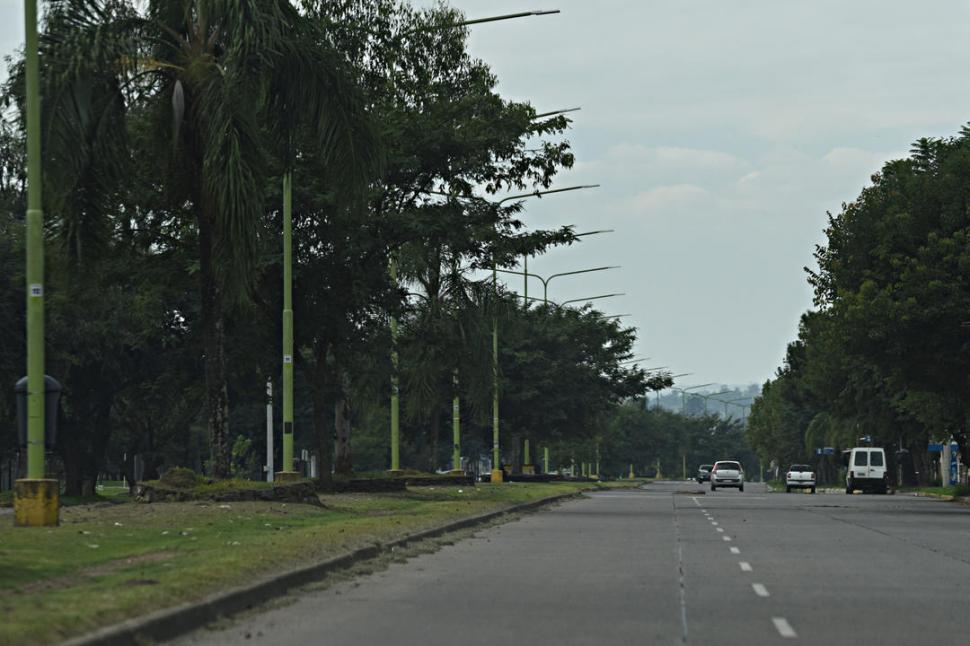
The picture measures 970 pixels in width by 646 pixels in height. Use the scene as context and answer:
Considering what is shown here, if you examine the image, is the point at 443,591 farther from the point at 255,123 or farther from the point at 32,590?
the point at 255,123

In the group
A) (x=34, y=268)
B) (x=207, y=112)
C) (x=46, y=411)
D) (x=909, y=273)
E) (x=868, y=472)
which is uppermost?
(x=207, y=112)

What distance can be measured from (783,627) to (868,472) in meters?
69.3

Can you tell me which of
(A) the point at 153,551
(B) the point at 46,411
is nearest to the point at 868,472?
(B) the point at 46,411

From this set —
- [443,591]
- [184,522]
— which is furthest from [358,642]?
[184,522]

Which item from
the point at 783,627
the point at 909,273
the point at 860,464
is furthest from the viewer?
the point at 860,464

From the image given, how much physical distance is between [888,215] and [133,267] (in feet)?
65.8

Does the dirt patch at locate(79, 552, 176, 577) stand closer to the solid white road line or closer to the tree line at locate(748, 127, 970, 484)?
the solid white road line

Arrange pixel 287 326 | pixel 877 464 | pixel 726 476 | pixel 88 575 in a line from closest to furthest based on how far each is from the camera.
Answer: pixel 88 575 → pixel 287 326 → pixel 877 464 → pixel 726 476

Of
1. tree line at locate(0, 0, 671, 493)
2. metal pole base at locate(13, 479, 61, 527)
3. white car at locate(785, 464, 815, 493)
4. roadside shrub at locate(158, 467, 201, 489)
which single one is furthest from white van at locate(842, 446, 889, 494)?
metal pole base at locate(13, 479, 61, 527)

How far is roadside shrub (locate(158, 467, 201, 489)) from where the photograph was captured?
32.2m

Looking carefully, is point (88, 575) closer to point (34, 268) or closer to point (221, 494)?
point (34, 268)

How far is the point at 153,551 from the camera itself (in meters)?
19.8

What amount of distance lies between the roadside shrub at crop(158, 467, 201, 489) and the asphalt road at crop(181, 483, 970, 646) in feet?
20.6

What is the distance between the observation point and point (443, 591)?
1733 centimetres
